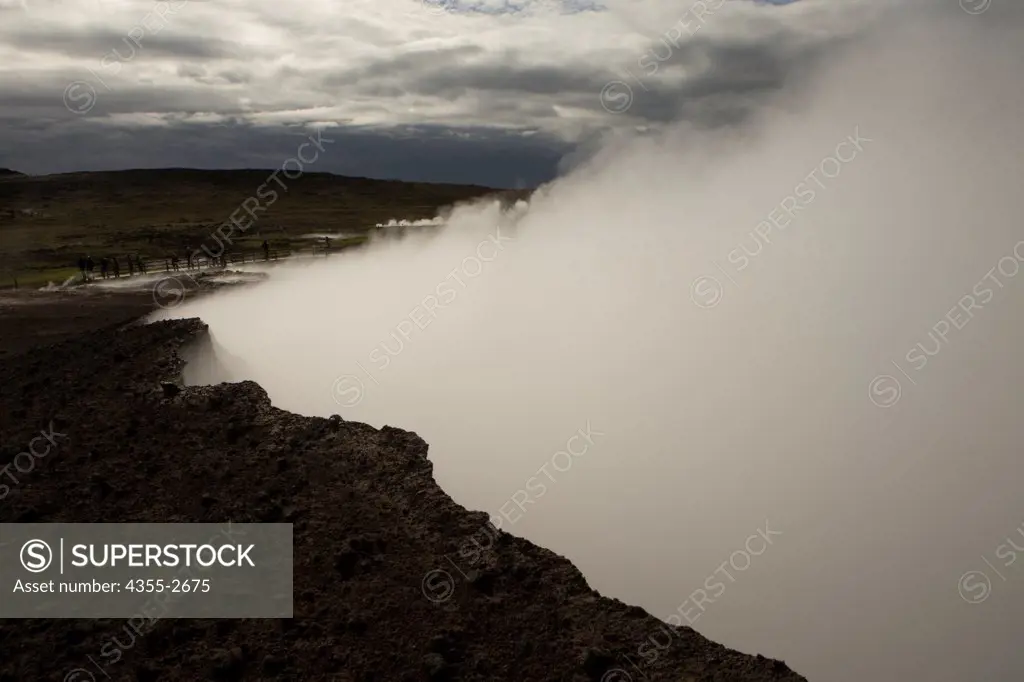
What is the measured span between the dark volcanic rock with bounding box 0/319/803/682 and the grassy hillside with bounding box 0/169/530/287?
36625 millimetres

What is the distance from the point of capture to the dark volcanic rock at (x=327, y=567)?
263 inches

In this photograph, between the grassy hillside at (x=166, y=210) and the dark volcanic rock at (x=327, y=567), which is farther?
the grassy hillside at (x=166, y=210)

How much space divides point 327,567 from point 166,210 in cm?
13749

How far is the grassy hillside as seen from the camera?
66625 millimetres

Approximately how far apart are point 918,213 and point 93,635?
2373 centimetres

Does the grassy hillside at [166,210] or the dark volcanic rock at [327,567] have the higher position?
the grassy hillside at [166,210]

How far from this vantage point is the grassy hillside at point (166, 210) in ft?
219

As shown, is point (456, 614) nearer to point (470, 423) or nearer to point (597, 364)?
point (470, 423)

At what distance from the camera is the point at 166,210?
129m

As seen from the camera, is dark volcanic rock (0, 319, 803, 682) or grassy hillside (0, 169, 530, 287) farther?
grassy hillside (0, 169, 530, 287)

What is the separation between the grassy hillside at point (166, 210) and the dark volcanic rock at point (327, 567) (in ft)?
120

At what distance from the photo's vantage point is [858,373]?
652 inches

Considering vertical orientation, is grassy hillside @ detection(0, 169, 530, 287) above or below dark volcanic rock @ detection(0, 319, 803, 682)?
above

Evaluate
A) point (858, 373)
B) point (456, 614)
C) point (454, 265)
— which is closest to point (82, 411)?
point (456, 614)
